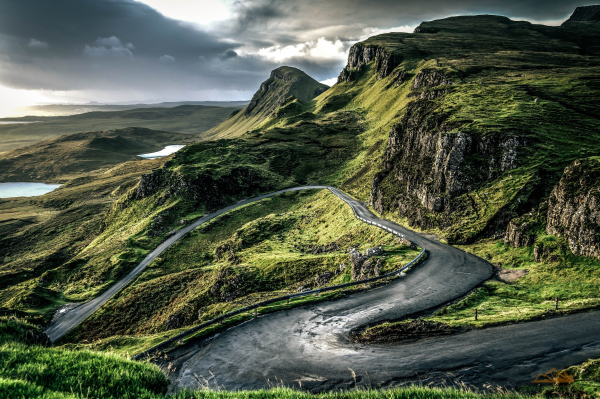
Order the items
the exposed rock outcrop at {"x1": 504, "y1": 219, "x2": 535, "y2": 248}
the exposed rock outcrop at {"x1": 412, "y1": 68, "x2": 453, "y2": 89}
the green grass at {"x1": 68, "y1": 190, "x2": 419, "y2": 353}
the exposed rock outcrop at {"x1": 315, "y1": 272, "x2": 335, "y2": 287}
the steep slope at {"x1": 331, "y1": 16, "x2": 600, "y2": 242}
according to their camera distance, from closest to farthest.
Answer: the exposed rock outcrop at {"x1": 504, "y1": 219, "x2": 535, "y2": 248} → the exposed rock outcrop at {"x1": 315, "y1": 272, "x2": 335, "y2": 287} → the steep slope at {"x1": 331, "y1": 16, "x2": 600, "y2": 242} → the green grass at {"x1": 68, "y1": 190, "x2": 419, "y2": 353} → the exposed rock outcrop at {"x1": 412, "y1": 68, "x2": 453, "y2": 89}

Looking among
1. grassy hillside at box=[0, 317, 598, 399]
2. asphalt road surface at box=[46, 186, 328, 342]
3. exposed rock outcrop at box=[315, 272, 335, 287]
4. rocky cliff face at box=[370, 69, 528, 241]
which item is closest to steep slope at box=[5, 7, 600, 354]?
rocky cliff face at box=[370, 69, 528, 241]

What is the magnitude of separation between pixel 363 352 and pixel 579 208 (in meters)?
32.0

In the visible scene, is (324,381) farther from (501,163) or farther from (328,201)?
(328,201)

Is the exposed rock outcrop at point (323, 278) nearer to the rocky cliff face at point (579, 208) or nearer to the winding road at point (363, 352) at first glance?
the winding road at point (363, 352)

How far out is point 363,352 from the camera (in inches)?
776

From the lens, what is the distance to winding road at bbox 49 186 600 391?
16719 mm

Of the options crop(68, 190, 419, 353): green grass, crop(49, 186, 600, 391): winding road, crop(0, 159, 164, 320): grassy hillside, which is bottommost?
crop(0, 159, 164, 320): grassy hillside

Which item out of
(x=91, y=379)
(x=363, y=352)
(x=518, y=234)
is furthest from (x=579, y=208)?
(x=91, y=379)

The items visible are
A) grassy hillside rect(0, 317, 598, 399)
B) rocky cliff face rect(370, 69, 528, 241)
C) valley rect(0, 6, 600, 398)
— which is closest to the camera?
grassy hillside rect(0, 317, 598, 399)

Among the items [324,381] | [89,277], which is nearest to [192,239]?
[89,277]

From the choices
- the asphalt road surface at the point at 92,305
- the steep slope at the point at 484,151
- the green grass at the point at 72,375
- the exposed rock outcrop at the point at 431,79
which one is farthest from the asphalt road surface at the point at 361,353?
the exposed rock outcrop at the point at 431,79

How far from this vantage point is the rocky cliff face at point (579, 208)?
3183 centimetres

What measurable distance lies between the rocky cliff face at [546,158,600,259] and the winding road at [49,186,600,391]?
13830mm

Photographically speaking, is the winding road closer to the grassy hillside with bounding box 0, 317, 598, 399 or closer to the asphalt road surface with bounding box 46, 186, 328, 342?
the grassy hillside with bounding box 0, 317, 598, 399
